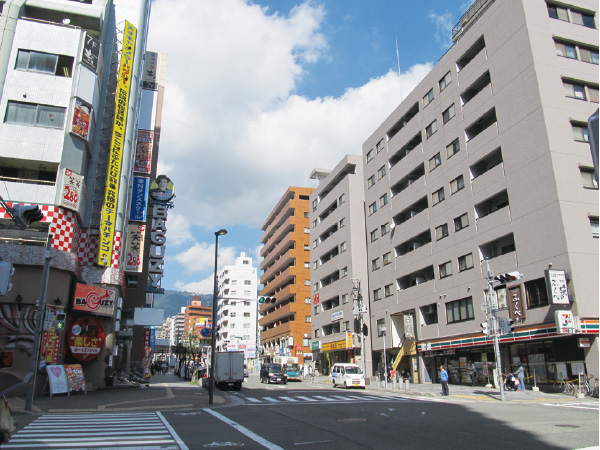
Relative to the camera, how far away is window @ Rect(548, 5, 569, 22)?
33.2 metres

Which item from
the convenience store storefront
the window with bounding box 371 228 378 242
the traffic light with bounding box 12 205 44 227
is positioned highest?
the window with bounding box 371 228 378 242

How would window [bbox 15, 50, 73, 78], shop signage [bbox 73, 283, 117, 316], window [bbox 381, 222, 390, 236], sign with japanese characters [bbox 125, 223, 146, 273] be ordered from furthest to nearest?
window [bbox 381, 222, 390, 236]
sign with japanese characters [bbox 125, 223, 146, 273]
window [bbox 15, 50, 73, 78]
shop signage [bbox 73, 283, 117, 316]

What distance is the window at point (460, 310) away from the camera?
3603cm

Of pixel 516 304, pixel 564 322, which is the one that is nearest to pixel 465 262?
pixel 516 304

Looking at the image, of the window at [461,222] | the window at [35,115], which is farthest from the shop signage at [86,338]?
the window at [461,222]

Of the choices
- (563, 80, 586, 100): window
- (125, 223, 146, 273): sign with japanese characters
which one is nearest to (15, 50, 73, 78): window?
(125, 223, 146, 273): sign with japanese characters

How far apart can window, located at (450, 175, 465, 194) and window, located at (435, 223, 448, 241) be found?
3.15m

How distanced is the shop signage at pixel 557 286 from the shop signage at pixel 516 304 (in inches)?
138

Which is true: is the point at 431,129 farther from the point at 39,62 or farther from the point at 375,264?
the point at 39,62

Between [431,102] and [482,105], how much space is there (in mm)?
8612

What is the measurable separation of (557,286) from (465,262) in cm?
1090

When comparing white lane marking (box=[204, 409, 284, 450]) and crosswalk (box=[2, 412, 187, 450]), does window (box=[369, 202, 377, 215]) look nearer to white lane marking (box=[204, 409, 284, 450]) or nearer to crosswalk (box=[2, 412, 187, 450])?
white lane marking (box=[204, 409, 284, 450])

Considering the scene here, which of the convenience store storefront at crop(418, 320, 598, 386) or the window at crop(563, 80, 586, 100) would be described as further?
the window at crop(563, 80, 586, 100)

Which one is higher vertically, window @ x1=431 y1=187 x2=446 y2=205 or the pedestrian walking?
window @ x1=431 y1=187 x2=446 y2=205
